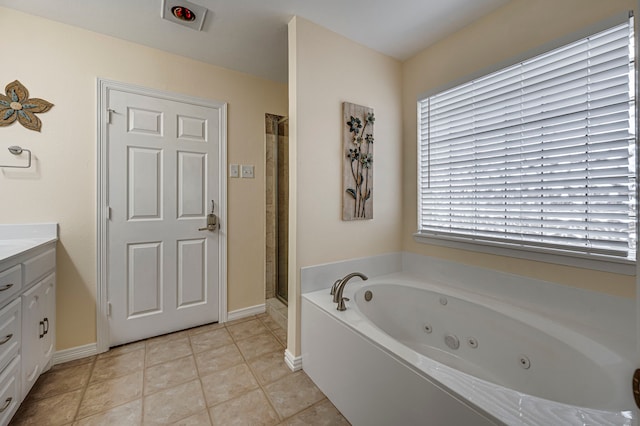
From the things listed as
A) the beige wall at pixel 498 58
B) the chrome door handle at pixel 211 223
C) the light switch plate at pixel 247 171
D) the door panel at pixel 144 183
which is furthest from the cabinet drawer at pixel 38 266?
the beige wall at pixel 498 58

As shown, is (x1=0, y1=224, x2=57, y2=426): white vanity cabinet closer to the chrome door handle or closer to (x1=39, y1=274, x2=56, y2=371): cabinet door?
→ (x1=39, y1=274, x2=56, y2=371): cabinet door

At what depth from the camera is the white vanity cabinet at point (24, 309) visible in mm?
1218

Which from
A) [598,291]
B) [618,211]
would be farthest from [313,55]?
[598,291]

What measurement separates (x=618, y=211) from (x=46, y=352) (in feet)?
10.7

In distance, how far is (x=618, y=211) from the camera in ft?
4.16

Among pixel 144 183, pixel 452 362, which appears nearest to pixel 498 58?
pixel 452 362

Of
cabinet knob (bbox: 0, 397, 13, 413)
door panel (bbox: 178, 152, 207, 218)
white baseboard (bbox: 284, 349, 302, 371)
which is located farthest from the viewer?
door panel (bbox: 178, 152, 207, 218)

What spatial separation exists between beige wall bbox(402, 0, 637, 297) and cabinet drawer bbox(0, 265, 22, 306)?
2480 mm

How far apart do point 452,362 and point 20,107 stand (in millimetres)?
3183

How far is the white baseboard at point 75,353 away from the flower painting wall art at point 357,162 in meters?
2.07

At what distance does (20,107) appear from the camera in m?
1.70

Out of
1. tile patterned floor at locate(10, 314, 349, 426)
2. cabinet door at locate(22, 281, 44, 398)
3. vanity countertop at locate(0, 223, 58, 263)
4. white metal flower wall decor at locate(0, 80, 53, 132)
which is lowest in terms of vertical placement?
tile patterned floor at locate(10, 314, 349, 426)

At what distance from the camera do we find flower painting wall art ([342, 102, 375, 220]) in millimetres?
1969

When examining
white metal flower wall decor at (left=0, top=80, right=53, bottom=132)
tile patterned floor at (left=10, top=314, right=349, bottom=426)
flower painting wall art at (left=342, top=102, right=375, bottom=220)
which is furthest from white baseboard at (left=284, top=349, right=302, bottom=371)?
white metal flower wall decor at (left=0, top=80, right=53, bottom=132)
